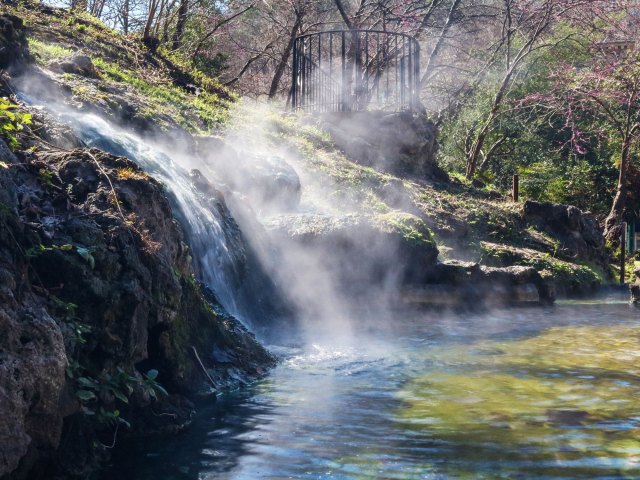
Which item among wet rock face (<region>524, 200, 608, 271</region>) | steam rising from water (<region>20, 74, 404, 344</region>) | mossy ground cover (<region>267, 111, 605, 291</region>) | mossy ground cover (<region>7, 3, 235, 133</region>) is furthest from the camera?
wet rock face (<region>524, 200, 608, 271</region>)

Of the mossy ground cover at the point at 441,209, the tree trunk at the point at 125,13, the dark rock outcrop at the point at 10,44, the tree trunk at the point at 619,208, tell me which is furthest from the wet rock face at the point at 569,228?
the tree trunk at the point at 125,13

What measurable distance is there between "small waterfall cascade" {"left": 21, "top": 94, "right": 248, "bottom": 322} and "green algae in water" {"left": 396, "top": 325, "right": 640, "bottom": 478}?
2638 millimetres

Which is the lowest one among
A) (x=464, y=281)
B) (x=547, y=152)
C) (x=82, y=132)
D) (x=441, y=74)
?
(x=464, y=281)

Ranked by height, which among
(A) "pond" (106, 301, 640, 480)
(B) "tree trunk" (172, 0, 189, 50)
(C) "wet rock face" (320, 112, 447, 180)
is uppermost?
(B) "tree trunk" (172, 0, 189, 50)

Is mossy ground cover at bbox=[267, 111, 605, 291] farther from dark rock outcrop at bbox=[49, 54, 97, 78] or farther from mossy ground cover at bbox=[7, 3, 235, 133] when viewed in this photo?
dark rock outcrop at bbox=[49, 54, 97, 78]

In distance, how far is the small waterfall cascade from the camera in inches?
368

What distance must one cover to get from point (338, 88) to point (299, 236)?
803 cm

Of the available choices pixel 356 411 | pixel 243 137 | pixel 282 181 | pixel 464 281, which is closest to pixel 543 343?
pixel 464 281

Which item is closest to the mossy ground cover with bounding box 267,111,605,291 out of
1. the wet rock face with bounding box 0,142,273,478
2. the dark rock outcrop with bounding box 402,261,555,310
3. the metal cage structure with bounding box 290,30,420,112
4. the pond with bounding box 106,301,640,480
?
the dark rock outcrop with bounding box 402,261,555,310

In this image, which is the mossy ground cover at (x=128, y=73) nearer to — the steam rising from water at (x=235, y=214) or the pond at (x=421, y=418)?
the steam rising from water at (x=235, y=214)

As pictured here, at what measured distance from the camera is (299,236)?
1192 centimetres

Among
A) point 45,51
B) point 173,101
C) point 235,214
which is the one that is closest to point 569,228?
point 173,101

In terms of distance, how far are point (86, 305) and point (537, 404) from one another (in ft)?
11.9

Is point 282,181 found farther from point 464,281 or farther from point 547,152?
point 547,152
